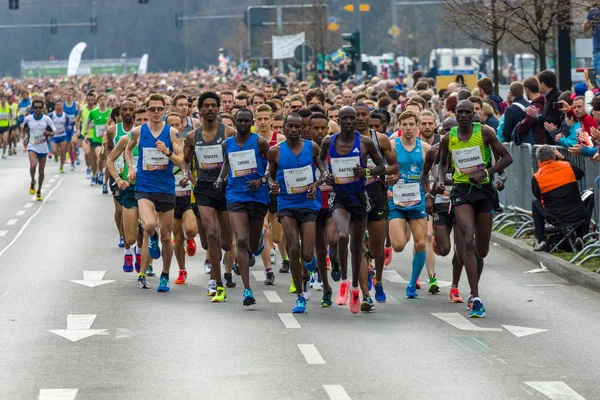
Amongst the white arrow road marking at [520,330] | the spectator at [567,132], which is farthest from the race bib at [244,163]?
the spectator at [567,132]

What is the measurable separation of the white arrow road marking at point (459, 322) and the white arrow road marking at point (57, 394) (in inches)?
151

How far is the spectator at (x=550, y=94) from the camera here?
17.8m

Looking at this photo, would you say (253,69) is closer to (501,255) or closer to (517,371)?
(501,255)

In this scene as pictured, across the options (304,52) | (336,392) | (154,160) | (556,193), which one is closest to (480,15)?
(556,193)

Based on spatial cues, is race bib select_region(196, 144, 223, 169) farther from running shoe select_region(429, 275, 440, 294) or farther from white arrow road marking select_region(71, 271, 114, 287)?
running shoe select_region(429, 275, 440, 294)

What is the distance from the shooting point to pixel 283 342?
10688 millimetres

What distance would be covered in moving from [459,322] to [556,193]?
4407 millimetres

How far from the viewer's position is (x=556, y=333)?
37.0 feet

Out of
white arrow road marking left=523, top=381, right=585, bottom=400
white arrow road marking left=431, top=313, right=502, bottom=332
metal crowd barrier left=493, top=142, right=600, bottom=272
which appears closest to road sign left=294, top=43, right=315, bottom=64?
metal crowd barrier left=493, top=142, right=600, bottom=272

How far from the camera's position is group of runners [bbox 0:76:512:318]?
12234 millimetres

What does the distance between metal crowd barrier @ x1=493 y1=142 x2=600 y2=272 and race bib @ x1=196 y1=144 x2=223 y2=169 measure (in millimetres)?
4319

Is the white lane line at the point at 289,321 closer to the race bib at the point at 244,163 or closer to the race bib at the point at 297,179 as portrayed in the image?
the race bib at the point at 297,179

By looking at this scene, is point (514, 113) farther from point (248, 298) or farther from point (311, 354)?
point (311, 354)

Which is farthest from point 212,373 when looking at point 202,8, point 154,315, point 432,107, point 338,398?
point 202,8
